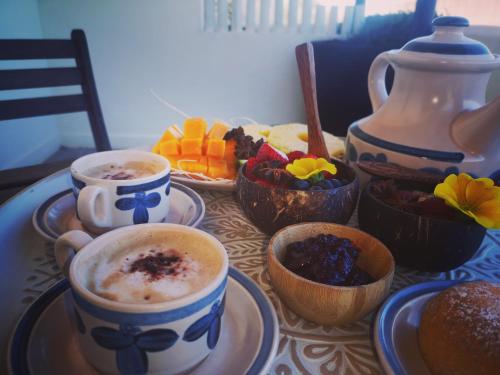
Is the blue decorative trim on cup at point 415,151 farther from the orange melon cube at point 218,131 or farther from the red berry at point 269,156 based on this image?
the orange melon cube at point 218,131

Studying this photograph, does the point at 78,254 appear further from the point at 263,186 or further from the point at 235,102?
the point at 235,102

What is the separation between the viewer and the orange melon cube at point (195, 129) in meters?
0.89

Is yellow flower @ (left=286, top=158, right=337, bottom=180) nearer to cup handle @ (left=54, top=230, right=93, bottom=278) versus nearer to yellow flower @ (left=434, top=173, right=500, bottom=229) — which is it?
yellow flower @ (left=434, top=173, right=500, bottom=229)

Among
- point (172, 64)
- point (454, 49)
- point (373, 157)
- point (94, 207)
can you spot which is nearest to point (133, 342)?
point (94, 207)

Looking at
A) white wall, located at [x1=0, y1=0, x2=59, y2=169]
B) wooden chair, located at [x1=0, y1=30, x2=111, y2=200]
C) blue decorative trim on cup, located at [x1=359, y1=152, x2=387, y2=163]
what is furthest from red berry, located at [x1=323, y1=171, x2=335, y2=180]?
white wall, located at [x1=0, y1=0, x2=59, y2=169]

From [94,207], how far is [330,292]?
34 cm

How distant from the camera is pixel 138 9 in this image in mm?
2762

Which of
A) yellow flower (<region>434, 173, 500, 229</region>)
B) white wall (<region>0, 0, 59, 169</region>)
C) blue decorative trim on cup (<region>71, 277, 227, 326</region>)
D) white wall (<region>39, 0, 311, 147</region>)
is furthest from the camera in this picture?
white wall (<region>39, 0, 311, 147</region>)

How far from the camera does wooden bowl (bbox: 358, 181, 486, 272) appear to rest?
0.49 metres

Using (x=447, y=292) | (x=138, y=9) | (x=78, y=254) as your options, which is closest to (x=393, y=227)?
(x=447, y=292)

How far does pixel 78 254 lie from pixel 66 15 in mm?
3019

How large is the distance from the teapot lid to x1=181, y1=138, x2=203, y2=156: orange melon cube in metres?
0.46

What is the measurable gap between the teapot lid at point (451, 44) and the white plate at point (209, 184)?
0.40m

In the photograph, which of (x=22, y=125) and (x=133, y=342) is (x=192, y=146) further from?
(x=22, y=125)
